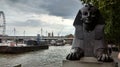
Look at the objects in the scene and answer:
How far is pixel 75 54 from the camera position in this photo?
11.2m

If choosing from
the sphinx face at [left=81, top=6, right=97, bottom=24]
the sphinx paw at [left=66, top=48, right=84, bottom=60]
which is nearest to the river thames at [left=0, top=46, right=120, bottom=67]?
the sphinx face at [left=81, top=6, right=97, bottom=24]

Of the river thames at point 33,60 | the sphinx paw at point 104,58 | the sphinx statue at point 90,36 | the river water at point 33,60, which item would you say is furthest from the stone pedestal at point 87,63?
the river water at point 33,60

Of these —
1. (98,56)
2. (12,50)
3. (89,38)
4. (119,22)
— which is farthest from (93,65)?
(12,50)

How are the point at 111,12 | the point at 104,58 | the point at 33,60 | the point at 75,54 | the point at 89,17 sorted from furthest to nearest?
the point at 33,60 → the point at 111,12 → the point at 89,17 → the point at 75,54 → the point at 104,58

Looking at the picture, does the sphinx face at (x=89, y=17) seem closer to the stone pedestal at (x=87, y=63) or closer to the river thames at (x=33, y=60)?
the stone pedestal at (x=87, y=63)

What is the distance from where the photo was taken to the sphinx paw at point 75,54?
36.3 ft

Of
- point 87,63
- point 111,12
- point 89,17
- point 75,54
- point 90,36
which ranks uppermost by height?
point 111,12

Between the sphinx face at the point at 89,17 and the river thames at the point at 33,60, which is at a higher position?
the sphinx face at the point at 89,17

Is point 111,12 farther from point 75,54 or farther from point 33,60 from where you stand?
point 33,60

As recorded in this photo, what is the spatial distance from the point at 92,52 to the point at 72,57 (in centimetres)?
86

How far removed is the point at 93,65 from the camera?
10578 mm

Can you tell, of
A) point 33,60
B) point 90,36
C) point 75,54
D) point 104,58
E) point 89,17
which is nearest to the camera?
point 104,58

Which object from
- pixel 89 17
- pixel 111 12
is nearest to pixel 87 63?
pixel 89 17

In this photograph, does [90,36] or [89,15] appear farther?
[90,36]
